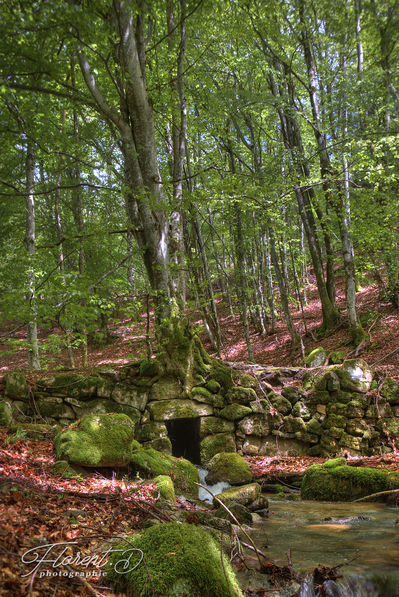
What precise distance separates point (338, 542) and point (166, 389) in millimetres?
4507

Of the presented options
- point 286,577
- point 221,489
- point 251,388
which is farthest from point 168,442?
point 286,577

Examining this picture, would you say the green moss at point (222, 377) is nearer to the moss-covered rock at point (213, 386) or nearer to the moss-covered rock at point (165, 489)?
the moss-covered rock at point (213, 386)

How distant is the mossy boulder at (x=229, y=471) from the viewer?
6.45 metres

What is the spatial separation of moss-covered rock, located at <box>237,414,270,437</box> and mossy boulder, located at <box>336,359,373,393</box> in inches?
74.4

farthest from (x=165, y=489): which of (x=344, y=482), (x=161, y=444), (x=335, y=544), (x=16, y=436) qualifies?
(x=344, y=482)

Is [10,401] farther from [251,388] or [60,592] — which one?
[60,592]

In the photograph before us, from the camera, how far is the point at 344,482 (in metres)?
5.63

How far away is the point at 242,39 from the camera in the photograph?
10.6m

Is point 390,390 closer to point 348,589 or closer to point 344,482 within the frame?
point 344,482

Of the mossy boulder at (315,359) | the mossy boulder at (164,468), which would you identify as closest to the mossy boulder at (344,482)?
the mossy boulder at (164,468)

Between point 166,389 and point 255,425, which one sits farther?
point 255,425

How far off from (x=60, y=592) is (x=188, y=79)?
1293 cm

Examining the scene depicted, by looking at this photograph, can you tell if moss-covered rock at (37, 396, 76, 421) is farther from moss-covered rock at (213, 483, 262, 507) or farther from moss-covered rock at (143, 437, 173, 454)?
moss-covered rock at (213, 483, 262, 507)

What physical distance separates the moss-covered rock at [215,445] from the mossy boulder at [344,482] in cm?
210
